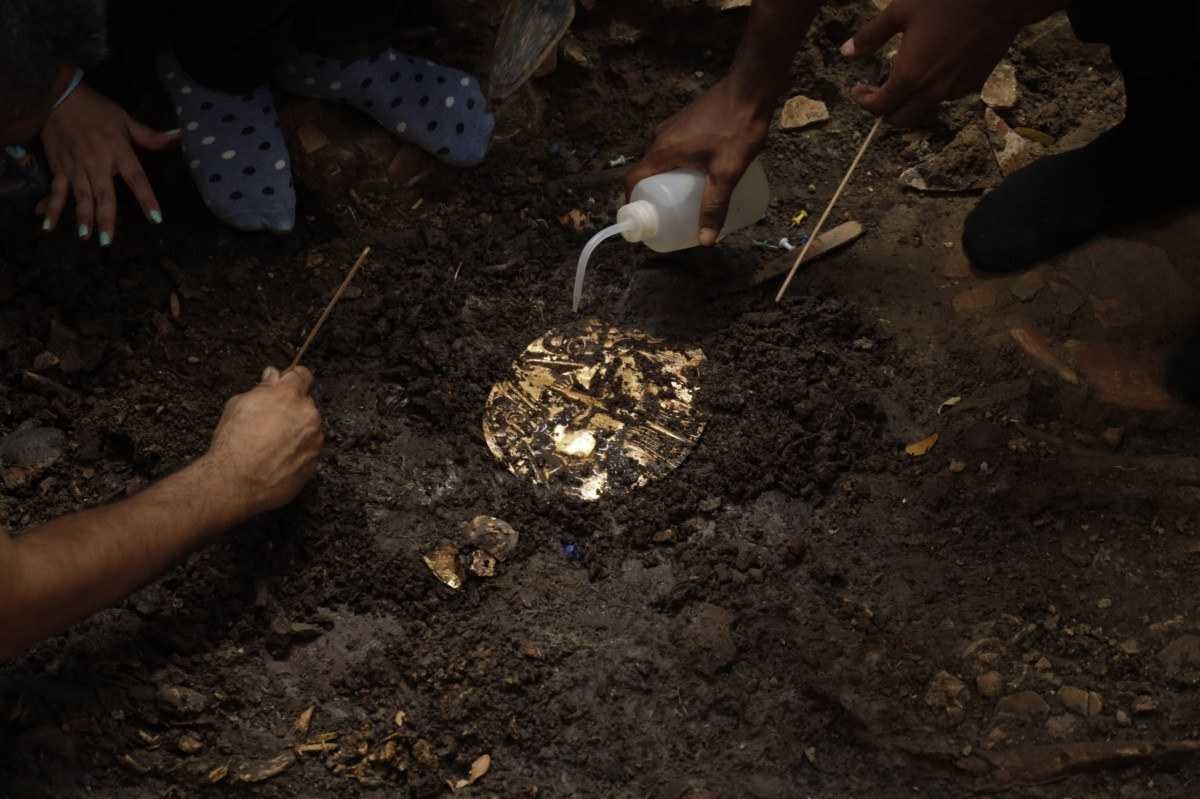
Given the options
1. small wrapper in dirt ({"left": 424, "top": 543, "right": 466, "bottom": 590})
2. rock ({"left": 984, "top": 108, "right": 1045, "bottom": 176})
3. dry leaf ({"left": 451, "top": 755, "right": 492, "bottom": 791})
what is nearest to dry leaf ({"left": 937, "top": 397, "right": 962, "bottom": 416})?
rock ({"left": 984, "top": 108, "right": 1045, "bottom": 176})

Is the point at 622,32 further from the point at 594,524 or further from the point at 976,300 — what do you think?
the point at 594,524

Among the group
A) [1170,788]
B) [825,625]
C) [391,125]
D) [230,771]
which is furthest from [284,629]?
[1170,788]

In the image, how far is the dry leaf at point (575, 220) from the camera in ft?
8.08

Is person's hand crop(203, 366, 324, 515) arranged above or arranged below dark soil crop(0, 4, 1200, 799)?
above

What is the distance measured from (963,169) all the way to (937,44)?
80cm

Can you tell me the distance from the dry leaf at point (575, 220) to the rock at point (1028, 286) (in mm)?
904

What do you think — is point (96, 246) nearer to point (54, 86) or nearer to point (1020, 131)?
point (54, 86)

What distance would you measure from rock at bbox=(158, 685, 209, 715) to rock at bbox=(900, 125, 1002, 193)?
70.3 inches

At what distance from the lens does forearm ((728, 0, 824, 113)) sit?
2.01m

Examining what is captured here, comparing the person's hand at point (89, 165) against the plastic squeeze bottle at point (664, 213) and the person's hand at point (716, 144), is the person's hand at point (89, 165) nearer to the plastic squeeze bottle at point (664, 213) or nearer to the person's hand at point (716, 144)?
the plastic squeeze bottle at point (664, 213)

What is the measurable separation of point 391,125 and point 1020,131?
1.42 m

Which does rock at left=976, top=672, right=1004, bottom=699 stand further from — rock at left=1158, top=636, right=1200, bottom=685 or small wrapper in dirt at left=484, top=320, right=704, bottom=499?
small wrapper in dirt at left=484, top=320, right=704, bottom=499

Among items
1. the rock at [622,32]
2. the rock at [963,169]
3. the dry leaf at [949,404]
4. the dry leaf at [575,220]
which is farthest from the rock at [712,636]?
the rock at [622,32]

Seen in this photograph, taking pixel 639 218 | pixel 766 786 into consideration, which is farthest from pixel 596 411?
pixel 766 786
